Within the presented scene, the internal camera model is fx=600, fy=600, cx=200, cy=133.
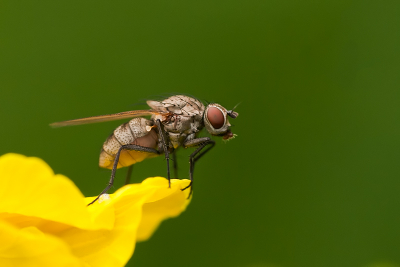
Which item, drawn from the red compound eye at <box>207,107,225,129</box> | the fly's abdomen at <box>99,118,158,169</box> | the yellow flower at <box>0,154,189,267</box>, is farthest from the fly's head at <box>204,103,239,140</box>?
Result: the yellow flower at <box>0,154,189,267</box>

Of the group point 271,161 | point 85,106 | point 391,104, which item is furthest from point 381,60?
point 85,106

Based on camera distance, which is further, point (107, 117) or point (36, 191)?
point (107, 117)

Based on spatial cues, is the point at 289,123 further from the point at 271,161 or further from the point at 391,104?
the point at 391,104

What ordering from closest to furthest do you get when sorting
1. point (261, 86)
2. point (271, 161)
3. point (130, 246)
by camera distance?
1. point (130, 246)
2. point (271, 161)
3. point (261, 86)

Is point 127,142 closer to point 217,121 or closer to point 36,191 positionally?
point 217,121

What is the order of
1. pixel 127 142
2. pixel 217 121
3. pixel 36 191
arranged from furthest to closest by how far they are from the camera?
pixel 217 121
pixel 127 142
pixel 36 191

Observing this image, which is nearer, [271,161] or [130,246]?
[130,246]

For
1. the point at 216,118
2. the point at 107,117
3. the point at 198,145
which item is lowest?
the point at 198,145

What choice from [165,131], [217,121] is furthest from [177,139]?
[217,121]

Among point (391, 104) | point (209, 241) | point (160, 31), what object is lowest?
point (209, 241)
